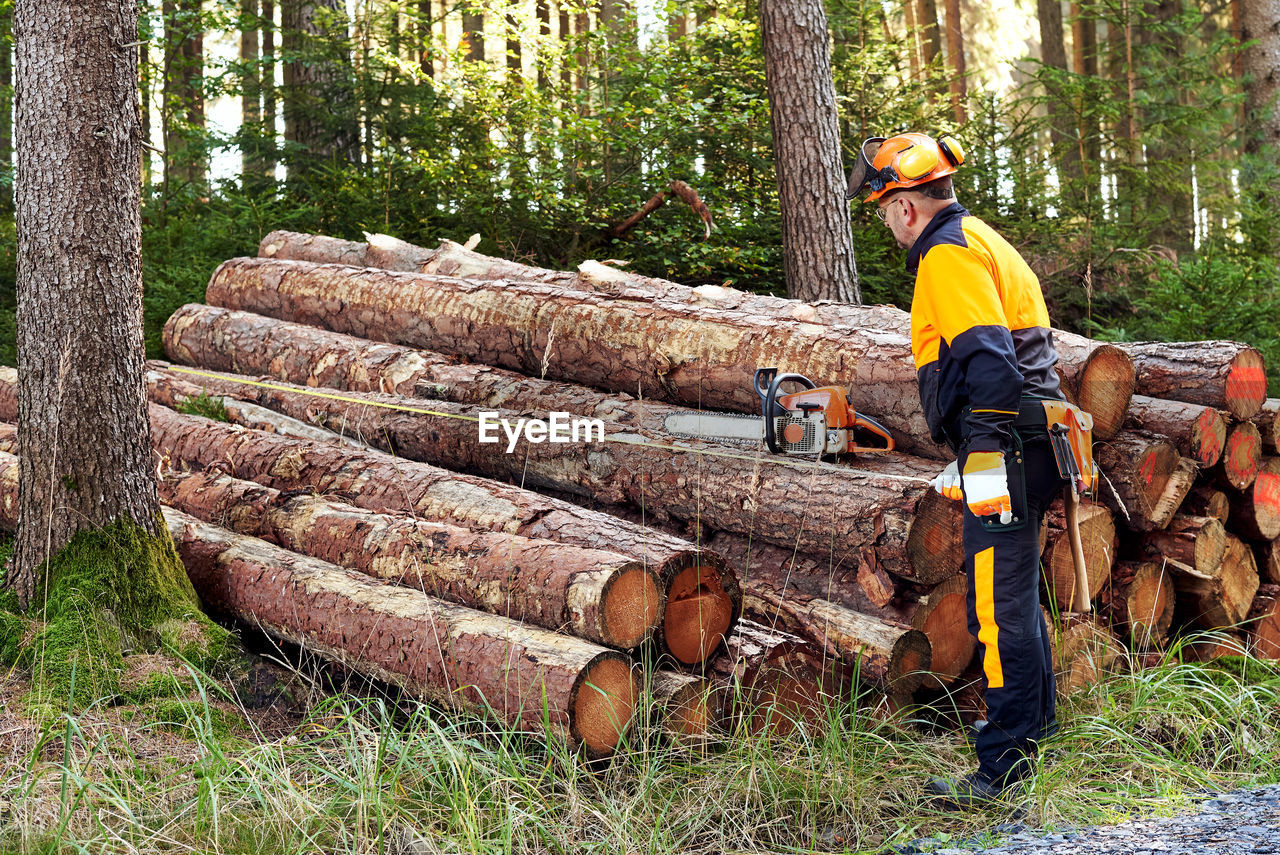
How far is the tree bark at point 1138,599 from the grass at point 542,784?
74 centimetres

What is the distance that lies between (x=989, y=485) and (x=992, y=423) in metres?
0.22

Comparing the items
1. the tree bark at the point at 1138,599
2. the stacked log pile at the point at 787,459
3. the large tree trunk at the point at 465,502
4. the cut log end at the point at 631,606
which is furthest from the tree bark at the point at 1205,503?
the cut log end at the point at 631,606

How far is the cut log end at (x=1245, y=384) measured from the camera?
4.74 metres

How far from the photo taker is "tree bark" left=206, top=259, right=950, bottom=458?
15.9ft

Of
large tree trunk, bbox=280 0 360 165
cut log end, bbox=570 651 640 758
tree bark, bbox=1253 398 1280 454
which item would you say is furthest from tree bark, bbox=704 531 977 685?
large tree trunk, bbox=280 0 360 165

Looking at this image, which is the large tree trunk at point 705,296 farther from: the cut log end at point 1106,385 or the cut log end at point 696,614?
the cut log end at point 696,614

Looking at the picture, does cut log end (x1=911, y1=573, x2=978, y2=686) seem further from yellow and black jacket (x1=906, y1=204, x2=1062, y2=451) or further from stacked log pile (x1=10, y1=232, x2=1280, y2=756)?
yellow and black jacket (x1=906, y1=204, x2=1062, y2=451)

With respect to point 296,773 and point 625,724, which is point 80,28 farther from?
point 625,724

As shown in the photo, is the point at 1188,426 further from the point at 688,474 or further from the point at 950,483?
the point at 688,474

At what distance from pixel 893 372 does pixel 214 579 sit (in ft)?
11.2

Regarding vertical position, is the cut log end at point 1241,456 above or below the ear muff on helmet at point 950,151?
below

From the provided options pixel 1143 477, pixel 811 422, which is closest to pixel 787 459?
pixel 811 422

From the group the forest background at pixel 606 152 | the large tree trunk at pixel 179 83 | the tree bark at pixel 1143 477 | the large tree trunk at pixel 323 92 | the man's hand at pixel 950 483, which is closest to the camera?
the man's hand at pixel 950 483

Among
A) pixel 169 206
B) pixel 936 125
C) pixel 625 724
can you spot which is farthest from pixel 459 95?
pixel 625 724
